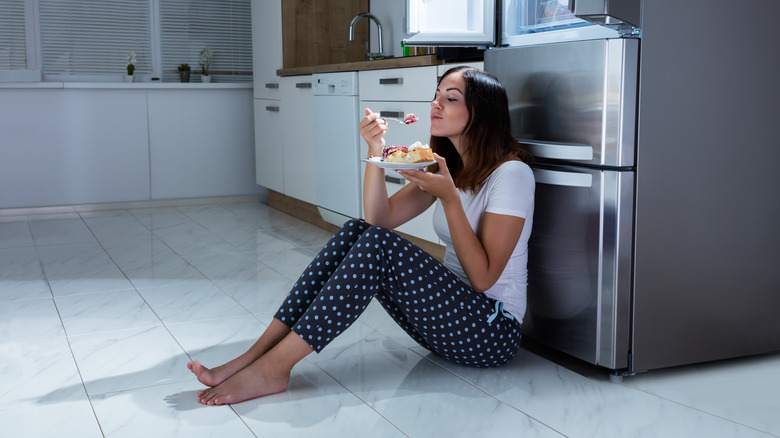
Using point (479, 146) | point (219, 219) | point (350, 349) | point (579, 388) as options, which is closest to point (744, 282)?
point (579, 388)

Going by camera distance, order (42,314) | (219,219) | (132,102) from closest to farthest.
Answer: (42,314)
(219,219)
(132,102)

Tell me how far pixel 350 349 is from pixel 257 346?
41cm

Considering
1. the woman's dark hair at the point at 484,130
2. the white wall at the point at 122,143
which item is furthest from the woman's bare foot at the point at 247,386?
the white wall at the point at 122,143

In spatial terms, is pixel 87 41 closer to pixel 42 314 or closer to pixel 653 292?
pixel 42 314

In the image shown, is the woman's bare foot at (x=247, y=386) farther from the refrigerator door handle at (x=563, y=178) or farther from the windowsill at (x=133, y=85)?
the windowsill at (x=133, y=85)

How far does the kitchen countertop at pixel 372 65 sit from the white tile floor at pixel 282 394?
95 centimetres

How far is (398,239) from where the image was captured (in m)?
1.80

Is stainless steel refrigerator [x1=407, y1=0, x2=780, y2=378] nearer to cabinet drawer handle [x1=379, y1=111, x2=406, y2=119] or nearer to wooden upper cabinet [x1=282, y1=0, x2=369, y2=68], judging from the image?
cabinet drawer handle [x1=379, y1=111, x2=406, y2=119]

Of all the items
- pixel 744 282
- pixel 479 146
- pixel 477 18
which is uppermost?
pixel 477 18

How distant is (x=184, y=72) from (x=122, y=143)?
0.67 m

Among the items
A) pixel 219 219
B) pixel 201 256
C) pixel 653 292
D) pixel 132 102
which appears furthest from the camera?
pixel 132 102

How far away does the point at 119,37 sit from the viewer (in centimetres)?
535

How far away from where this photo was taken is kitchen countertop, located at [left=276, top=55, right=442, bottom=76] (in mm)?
2980

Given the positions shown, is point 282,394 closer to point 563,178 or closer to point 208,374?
point 208,374
